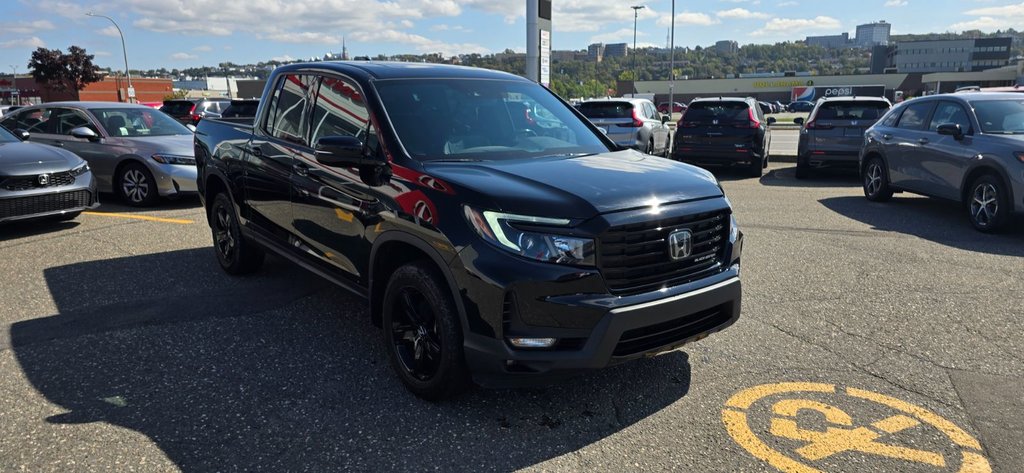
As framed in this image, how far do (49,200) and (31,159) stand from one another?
0.51 m

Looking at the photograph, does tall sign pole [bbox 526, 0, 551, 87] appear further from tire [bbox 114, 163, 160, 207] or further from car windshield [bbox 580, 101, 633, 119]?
tire [bbox 114, 163, 160, 207]

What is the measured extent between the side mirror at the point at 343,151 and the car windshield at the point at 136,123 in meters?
7.72

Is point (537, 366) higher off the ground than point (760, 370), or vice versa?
point (537, 366)

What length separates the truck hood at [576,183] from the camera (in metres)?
3.11

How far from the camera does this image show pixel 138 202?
9.76 metres

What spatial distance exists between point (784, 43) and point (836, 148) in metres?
192

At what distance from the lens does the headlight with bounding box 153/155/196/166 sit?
9.52 m

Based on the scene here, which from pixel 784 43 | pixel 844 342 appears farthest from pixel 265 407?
pixel 784 43

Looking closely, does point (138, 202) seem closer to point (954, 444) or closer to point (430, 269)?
point (430, 269)

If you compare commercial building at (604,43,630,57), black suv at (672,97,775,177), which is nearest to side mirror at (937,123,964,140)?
black suv at (672,97,775,177)

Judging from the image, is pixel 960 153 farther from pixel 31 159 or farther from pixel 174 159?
pixel 31 159

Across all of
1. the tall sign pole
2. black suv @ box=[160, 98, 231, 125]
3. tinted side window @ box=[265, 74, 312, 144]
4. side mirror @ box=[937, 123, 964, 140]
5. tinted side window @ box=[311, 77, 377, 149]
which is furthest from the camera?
black suv @ box=[160, 98, 231, 125]

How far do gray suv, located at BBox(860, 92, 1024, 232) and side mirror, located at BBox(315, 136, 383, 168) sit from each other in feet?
23.9

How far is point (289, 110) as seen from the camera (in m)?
4.89
